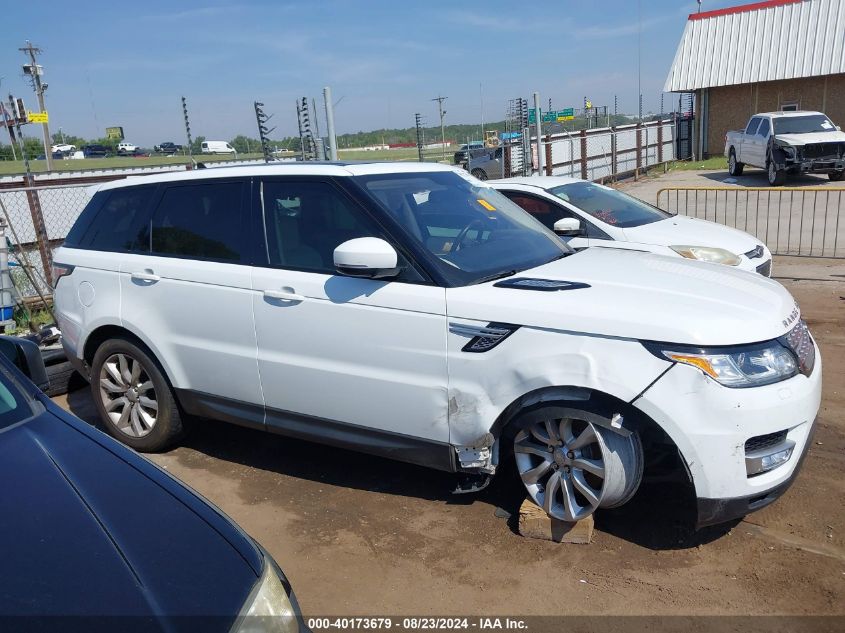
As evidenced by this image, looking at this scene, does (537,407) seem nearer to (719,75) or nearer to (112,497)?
(112,497)

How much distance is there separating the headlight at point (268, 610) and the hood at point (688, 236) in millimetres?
5961

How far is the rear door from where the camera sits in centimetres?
427

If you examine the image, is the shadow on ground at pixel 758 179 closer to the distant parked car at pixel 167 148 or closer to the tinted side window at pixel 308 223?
the tinted side window at pixel 308 223

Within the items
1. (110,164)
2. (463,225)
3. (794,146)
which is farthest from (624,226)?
(110,164)

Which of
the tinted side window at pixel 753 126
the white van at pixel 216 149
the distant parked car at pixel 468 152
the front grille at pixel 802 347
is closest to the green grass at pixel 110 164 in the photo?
the white van at pixel 216 149

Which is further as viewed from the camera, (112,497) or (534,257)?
(534,257)

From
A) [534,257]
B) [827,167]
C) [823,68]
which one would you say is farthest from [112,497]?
[823,68]

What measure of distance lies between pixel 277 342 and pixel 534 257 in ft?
5.12

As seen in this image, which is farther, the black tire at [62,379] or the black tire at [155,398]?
the black tire at [62,379]

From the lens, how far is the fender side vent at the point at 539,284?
358 cm

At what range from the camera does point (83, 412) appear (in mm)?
5918

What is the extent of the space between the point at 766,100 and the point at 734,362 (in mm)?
30368

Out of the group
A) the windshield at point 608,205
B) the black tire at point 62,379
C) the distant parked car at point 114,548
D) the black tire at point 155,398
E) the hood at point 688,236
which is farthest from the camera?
the windshield at point 608,205

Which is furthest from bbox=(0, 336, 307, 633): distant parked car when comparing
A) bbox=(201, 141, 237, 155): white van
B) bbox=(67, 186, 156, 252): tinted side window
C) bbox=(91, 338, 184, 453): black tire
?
bbox=(201, 141, 237, 155): white van
